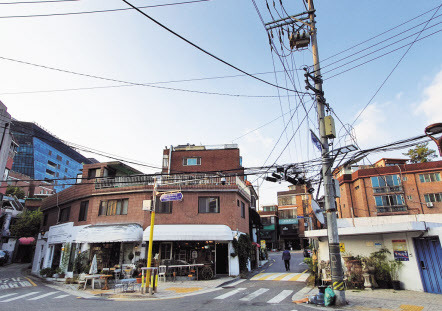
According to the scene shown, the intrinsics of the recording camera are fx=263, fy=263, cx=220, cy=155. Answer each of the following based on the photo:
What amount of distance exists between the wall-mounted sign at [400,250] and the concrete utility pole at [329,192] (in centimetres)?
474

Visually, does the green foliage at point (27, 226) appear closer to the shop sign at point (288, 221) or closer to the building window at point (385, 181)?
the shop sign at point (288, 221)

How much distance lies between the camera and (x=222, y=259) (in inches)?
835

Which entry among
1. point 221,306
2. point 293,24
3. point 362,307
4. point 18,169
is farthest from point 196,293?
point 18,169

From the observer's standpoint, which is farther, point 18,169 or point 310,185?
point 18,169

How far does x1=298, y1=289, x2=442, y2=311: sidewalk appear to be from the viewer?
911 centimetres

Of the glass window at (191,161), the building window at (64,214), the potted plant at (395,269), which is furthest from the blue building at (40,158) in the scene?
the potted plant at (395,269)

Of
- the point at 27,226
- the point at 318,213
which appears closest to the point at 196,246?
the point at 318,213

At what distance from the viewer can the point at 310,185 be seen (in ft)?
50.5

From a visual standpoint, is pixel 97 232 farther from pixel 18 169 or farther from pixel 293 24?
pixel 18 169

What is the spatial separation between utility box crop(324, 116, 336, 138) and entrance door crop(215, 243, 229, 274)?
13483 millimetres

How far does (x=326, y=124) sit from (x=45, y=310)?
1351 centimetres

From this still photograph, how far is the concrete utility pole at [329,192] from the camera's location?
10000 mm

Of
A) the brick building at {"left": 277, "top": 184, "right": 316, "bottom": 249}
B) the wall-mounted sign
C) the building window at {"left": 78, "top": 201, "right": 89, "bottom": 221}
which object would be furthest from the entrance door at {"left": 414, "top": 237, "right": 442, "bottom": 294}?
the brick building at {"left": 277, "top": 184, "right": 316, "bottom": 249}

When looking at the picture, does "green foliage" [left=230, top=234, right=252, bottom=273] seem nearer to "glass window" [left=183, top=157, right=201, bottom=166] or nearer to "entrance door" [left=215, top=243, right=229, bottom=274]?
"entrance door" [left=215, top=243, right=229, bottom=274]
